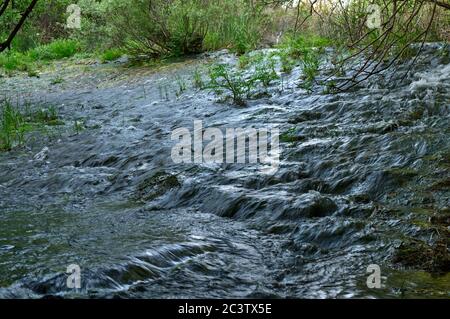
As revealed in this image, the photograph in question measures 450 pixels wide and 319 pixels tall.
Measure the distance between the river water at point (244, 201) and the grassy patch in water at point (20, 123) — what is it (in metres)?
0.21

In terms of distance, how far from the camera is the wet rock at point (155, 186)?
4945 millimetres

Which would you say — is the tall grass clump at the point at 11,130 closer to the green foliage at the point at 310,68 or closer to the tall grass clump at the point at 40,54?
the green foliage at the point at 310,68

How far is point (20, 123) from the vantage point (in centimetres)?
823

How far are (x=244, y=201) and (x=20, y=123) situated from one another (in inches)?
199

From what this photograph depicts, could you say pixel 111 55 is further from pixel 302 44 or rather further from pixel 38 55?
pixel 302 44

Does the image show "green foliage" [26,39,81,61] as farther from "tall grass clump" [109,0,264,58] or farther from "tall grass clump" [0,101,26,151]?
"tall grass clump" [0,101,26,151]

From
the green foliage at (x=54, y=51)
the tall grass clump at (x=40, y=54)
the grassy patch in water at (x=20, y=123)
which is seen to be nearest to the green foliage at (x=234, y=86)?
the grassy patch in water at (x=20, y=123)

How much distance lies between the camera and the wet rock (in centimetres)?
495

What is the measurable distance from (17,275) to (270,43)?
1121 cm

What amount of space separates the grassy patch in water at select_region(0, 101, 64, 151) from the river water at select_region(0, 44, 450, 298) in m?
0.21

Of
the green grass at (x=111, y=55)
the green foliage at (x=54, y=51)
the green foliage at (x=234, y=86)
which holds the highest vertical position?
the green foliage at (x=54, y=51)

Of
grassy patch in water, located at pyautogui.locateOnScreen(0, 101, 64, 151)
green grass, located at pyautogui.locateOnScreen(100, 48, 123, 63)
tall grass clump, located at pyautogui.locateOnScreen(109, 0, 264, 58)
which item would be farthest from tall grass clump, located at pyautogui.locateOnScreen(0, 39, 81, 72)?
grassy patch in water, located at pyautogui.locateOnScreen(0, 101, 64, 151)

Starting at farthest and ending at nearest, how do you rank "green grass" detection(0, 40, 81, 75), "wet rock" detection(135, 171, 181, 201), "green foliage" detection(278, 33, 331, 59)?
"green grass" detection(0, 40, 81, 75) < "green foliage" detection(278, 33, 331, 59) < "wet rock" detection(135, 171, 181, 201)
